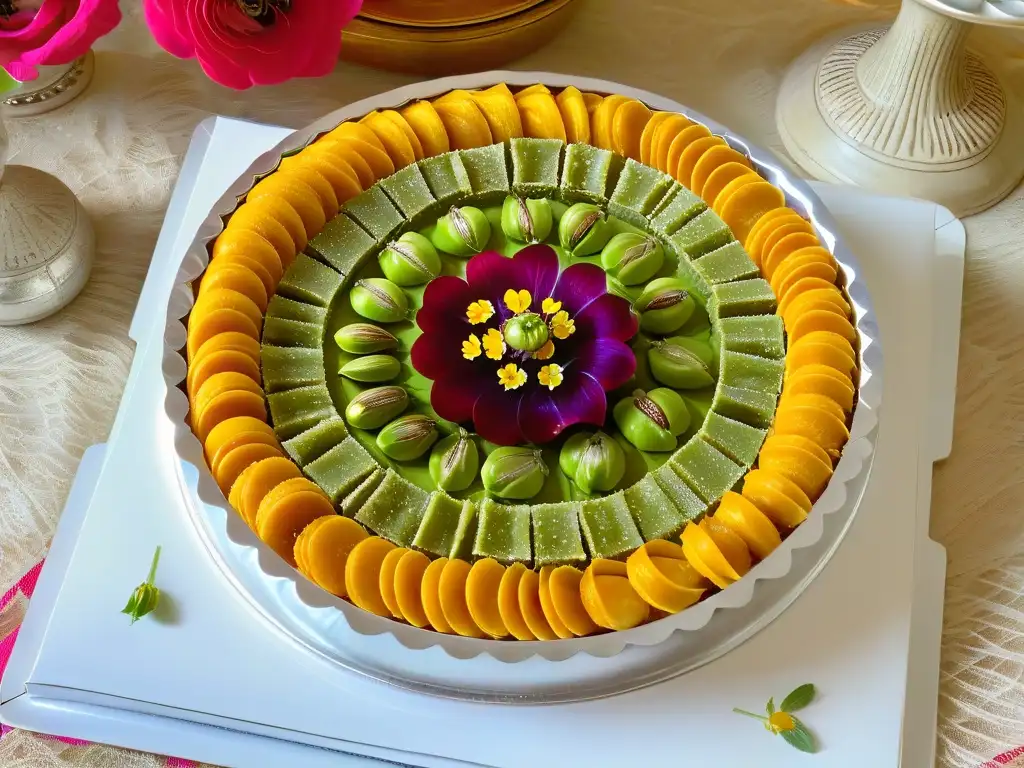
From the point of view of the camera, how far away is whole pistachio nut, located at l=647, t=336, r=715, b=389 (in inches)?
42.3

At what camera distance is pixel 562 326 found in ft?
3.51

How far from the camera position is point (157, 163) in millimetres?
1482

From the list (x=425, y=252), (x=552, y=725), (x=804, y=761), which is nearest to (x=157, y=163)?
(x=425, y=252)

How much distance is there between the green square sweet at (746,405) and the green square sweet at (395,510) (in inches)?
13.1

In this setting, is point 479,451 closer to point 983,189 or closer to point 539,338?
point 539,338

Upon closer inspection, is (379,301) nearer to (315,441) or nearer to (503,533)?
(315,441)

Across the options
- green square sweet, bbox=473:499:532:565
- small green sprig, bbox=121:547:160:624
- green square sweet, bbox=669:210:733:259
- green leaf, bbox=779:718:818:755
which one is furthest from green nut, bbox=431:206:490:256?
green leaf, bbox=779:718:818:755

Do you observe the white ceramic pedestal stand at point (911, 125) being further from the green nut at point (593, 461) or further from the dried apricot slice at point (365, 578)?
the dried apricot slice at point (365, 578)

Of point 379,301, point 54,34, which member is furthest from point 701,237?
point 54,34

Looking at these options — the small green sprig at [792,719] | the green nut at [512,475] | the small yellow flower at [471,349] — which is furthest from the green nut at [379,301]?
the small green sprig at [792,719]

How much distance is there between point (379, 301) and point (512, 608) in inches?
15.5

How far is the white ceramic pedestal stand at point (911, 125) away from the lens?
54.4 inches

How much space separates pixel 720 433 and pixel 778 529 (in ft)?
0.39

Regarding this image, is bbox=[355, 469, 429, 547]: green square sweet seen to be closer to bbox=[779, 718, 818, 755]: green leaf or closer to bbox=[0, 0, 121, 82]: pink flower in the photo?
bbox=[779, 718, 818, 755]: green leaf
